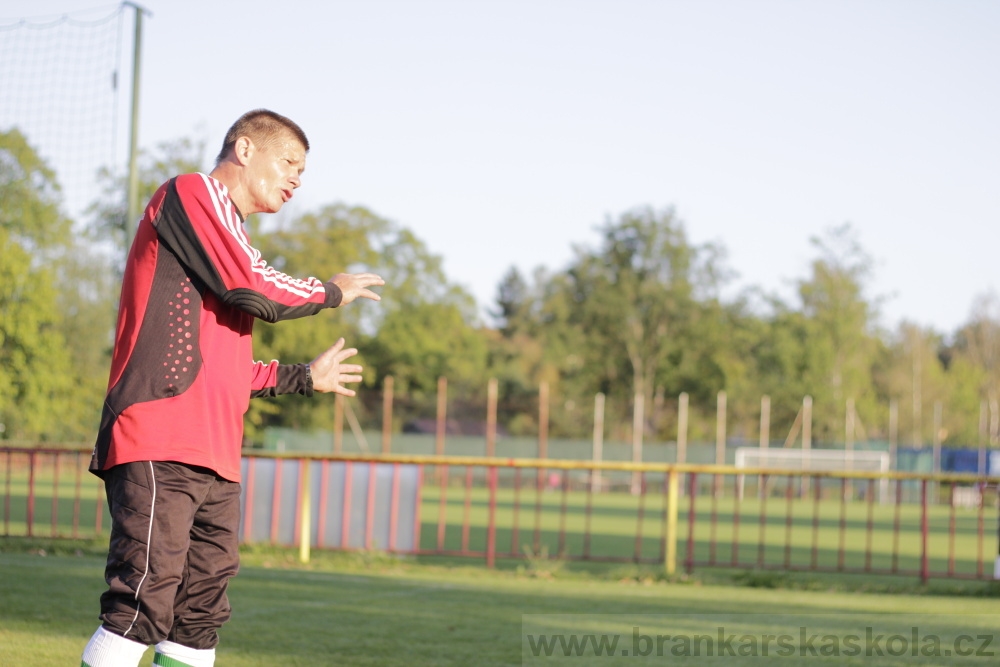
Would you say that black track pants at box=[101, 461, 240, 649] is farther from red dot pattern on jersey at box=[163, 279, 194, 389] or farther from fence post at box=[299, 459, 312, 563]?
fence post at box=[299, 459, 312, 563]

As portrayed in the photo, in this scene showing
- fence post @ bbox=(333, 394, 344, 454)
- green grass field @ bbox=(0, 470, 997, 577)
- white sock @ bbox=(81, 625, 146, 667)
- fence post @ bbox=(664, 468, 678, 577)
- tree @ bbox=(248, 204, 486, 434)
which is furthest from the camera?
tree @ bbox=(248, 204, 486, 434)

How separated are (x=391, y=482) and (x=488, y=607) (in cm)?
439

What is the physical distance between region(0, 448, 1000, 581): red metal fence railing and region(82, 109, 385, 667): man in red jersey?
770cm

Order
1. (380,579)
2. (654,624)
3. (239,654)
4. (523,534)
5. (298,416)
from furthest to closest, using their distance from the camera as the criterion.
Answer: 1. (298,416)
2. (523,534)
3. (380,579)
4. (654,624)
5. (239,654)

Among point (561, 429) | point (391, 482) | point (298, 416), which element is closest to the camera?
point (391, 482)

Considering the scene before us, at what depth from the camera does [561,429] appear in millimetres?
62375

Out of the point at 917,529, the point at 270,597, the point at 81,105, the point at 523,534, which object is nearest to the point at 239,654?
the point at 270,597

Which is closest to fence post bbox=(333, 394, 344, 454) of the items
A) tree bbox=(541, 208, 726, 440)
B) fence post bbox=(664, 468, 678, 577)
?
tree bbox=(541, 208, 726, 440)

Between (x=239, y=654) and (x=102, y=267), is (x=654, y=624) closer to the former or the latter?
(x=239, y=654)

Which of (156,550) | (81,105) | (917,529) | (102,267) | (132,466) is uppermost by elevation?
(102,267)

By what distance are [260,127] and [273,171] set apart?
14cm

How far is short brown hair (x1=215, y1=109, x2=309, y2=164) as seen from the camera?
3234mm

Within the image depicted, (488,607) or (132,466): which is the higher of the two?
(132,466)

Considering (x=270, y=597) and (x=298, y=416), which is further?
(x=298, y=416)
